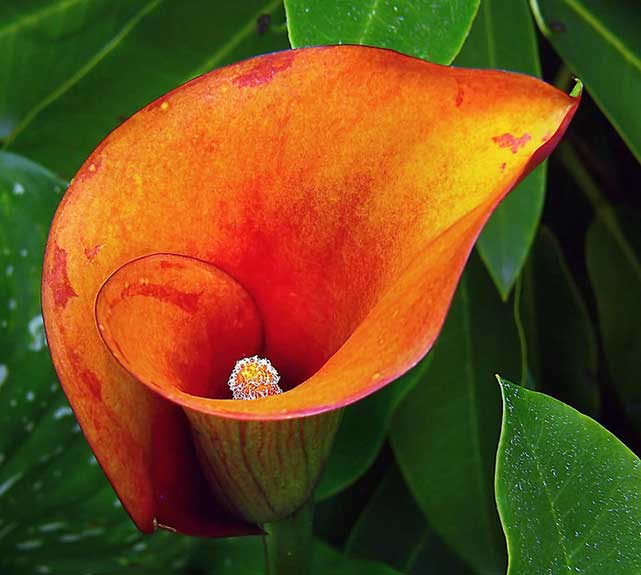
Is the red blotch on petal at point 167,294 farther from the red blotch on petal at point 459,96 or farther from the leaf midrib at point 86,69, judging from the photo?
the leaf midrib at point 86,69

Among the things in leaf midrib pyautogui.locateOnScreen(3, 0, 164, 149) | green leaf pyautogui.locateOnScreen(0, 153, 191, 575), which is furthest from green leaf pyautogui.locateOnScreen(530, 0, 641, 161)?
green leaf pyautogui.locateOnScreen(0, 153, 191, 575)

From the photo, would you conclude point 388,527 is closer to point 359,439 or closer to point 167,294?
point 359,439

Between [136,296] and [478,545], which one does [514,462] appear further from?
[478,545]

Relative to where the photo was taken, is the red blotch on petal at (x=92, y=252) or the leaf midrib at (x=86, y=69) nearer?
the red blotch on petal at (x=92, y=252)

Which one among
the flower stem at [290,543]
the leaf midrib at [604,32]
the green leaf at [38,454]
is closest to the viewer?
the flower stem at [290,543]

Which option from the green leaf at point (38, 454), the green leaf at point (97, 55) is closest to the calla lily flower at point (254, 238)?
the green leaf at point (38, 454)

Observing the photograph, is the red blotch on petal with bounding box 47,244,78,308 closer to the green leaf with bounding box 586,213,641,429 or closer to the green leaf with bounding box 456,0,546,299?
the green leaf with bounding box 456,0,546,299

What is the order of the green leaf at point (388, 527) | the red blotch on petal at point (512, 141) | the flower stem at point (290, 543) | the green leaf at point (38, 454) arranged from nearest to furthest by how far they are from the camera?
the red blotch on petal at point (512, 141) → the flower stem at point (290, 543) → the green leaf at point (38, 454) → the green leaf at point (388, 527)
